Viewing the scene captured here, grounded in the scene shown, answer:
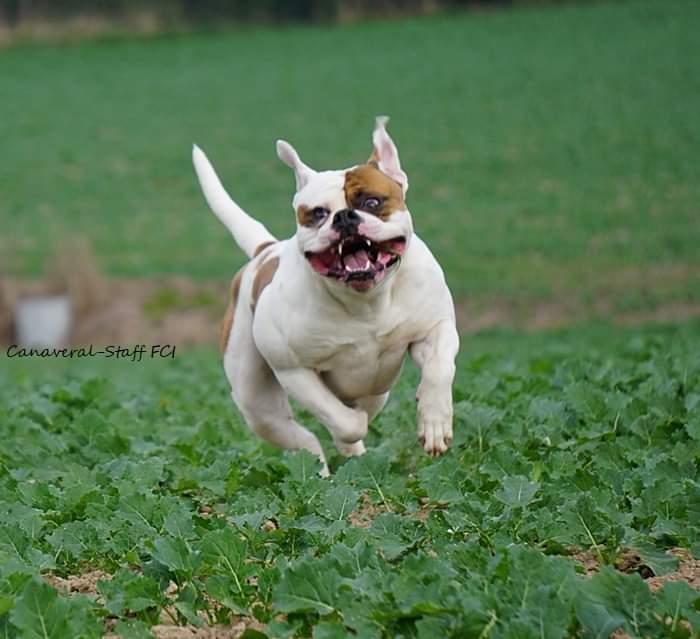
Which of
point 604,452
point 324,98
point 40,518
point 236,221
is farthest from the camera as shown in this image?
point 324,98

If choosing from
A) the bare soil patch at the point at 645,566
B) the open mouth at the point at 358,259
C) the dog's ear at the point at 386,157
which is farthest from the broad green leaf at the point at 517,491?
the dog's ear at the point at 386,157

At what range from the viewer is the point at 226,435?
355 inches

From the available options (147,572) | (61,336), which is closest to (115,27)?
(61,336)

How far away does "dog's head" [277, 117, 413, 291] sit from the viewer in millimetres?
6332

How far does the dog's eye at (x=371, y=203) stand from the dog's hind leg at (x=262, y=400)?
1.44 m

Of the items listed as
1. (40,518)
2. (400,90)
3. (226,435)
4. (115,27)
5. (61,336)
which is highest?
(40,518)

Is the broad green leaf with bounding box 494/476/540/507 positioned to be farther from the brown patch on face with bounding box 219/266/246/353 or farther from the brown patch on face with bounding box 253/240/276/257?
the brown patch on face with bounding box 253/240/276/257

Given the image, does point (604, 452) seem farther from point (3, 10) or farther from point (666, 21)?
point (3, 10)

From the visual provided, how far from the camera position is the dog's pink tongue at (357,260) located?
635cm

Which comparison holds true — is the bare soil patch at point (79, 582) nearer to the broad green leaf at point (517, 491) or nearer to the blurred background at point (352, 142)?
the broad green leaf at point (517, 491)

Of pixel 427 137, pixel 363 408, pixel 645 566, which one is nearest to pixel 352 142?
pixel 427 137

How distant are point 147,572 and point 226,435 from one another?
377cm

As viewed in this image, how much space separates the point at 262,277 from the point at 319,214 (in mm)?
995

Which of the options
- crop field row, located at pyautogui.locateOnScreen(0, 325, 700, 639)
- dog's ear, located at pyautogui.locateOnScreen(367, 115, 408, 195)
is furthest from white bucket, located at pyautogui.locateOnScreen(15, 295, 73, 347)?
dog's ear, located at pyautogui.locateOnScreen(367, 115, 408, 195)
